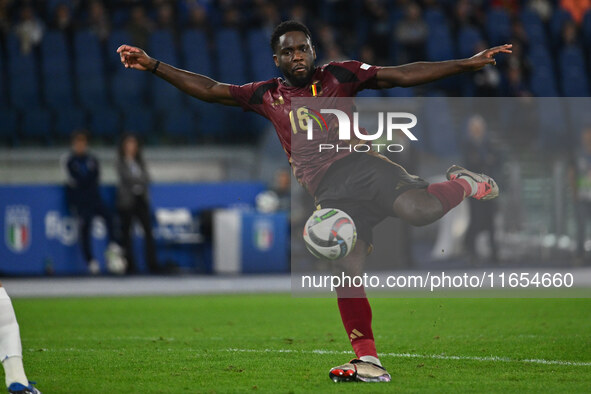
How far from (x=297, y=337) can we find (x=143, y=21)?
11571 millimetres

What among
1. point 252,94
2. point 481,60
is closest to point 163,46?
point 252,94

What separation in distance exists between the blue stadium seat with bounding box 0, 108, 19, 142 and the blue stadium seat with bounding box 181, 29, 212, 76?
10.8ft

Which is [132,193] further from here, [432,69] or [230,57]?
[432,69]

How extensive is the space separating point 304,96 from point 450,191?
1046 mm

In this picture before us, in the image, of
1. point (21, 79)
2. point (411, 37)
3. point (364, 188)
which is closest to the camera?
point (364, 188)

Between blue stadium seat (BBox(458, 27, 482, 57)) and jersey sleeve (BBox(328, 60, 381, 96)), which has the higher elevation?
blue stadium seat (BBox(458, 27, 482, 57))

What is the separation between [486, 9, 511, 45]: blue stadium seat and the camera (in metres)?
19.8

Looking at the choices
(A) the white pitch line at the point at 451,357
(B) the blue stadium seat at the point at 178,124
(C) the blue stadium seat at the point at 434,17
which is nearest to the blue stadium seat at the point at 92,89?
(B) the blue stadium seat at the point at 178,124

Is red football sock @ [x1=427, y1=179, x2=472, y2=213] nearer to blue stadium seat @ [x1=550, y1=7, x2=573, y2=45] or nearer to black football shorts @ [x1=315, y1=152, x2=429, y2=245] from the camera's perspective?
black football shorts @ [x1=315, y1=152, x2=429, y2=245]

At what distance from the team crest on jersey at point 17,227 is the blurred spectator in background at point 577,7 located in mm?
12669

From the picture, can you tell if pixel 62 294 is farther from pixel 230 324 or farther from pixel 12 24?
pixel 12 24

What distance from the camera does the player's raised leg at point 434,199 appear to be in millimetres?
5617

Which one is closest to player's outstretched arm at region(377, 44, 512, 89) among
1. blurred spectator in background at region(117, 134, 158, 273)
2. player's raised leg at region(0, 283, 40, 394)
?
player's raised leg at region(0, 283, 40, 394)

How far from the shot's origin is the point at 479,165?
7.63 metres
